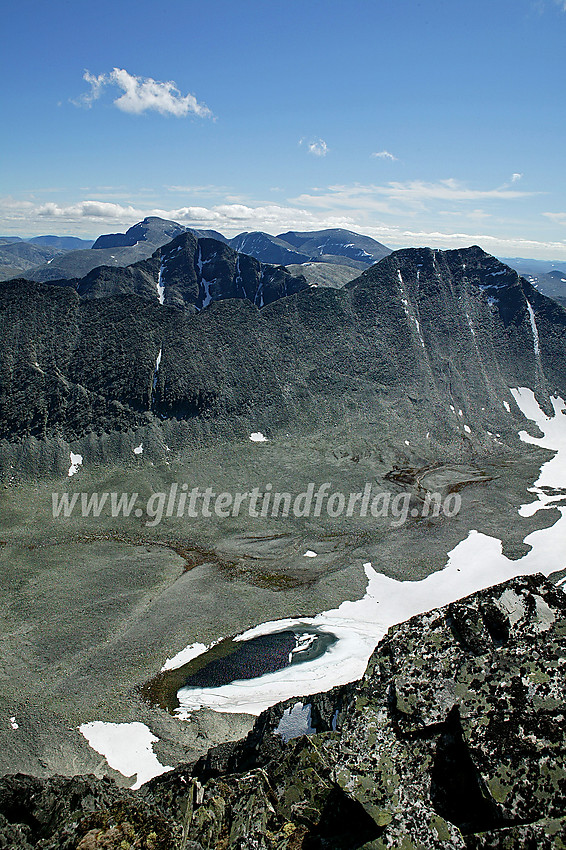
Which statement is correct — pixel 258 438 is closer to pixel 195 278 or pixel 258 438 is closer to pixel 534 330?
pixel 534 330

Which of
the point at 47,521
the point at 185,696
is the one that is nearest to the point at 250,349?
the point at 47,521

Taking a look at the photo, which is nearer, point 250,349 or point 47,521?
point 47,521

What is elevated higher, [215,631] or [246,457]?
[246,457]

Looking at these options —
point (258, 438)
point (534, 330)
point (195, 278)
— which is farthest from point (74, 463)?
point (534, 330)

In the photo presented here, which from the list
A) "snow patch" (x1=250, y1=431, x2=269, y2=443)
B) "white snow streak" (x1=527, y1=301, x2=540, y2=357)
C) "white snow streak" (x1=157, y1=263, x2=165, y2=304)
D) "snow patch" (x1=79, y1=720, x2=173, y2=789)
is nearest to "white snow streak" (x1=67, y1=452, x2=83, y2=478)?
"snow patch" (x1=250, y1=431, x2=269, y2=443)

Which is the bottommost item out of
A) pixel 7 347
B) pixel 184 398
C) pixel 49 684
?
pixel 49 684

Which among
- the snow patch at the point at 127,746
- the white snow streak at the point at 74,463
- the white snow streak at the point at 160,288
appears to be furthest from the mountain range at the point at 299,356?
the snow patch at the point at 127,746

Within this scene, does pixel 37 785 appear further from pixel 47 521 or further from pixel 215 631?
pixel 47 521

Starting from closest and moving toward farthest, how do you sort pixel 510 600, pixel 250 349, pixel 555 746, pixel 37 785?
pixel 555 746
pixel 510 600
pixel 37 785
pixel 250 349
